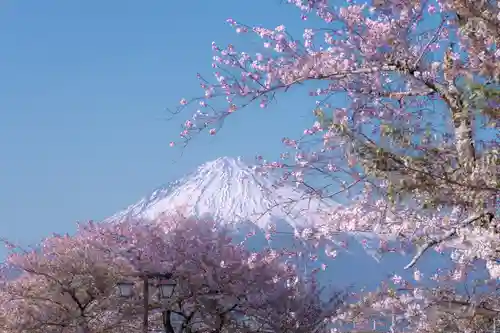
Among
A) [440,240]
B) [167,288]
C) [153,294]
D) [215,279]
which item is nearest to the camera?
[440,240]

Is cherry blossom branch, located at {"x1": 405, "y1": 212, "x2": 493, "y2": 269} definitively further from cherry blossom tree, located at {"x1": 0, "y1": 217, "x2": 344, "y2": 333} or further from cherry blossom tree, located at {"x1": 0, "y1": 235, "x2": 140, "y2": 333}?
cherry blossom tree, located at {"x1": 0, "y1": 235, "x2": 140, "y2": 333}

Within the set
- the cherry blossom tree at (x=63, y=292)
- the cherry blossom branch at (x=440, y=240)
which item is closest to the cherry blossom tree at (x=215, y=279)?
the cherry blossom tree at (x=63, y=292)

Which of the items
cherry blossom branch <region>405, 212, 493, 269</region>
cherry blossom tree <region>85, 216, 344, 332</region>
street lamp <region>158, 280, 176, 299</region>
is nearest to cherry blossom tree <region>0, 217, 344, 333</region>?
cherry blossom tree <region>85, 216, 344, 332</region>

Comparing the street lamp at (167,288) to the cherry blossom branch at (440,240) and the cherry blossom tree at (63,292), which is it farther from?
the cherry blossom branch at (440,240)

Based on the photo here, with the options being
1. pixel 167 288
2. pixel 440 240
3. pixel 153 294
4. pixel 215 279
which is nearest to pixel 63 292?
pixel 153 294

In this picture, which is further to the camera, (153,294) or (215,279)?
(153,294)

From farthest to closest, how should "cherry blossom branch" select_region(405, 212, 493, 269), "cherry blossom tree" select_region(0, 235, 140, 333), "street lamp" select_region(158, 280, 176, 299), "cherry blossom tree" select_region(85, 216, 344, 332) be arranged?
"cherry blossom tree" select_region(0, 235, 140, 333) < "cherry blossom tree" select_region(85, 216, 344, 332) < "street lamp" select_region(158, 280, 176, 299) < "cherry blossom branch" select_region(405, 212, 493, 269)

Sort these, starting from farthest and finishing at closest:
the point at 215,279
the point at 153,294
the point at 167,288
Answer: the point at 153,294
the point at 215,279
the point at 167,288

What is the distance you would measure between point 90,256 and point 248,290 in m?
3.86

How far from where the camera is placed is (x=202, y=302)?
17281 mm

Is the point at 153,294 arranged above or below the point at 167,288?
above

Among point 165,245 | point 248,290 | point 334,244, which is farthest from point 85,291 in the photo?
point 334,244

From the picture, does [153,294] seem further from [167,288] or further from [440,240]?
[440,240]

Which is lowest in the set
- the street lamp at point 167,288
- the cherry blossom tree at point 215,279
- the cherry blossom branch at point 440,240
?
the cherry blossom branch at point 440,240
